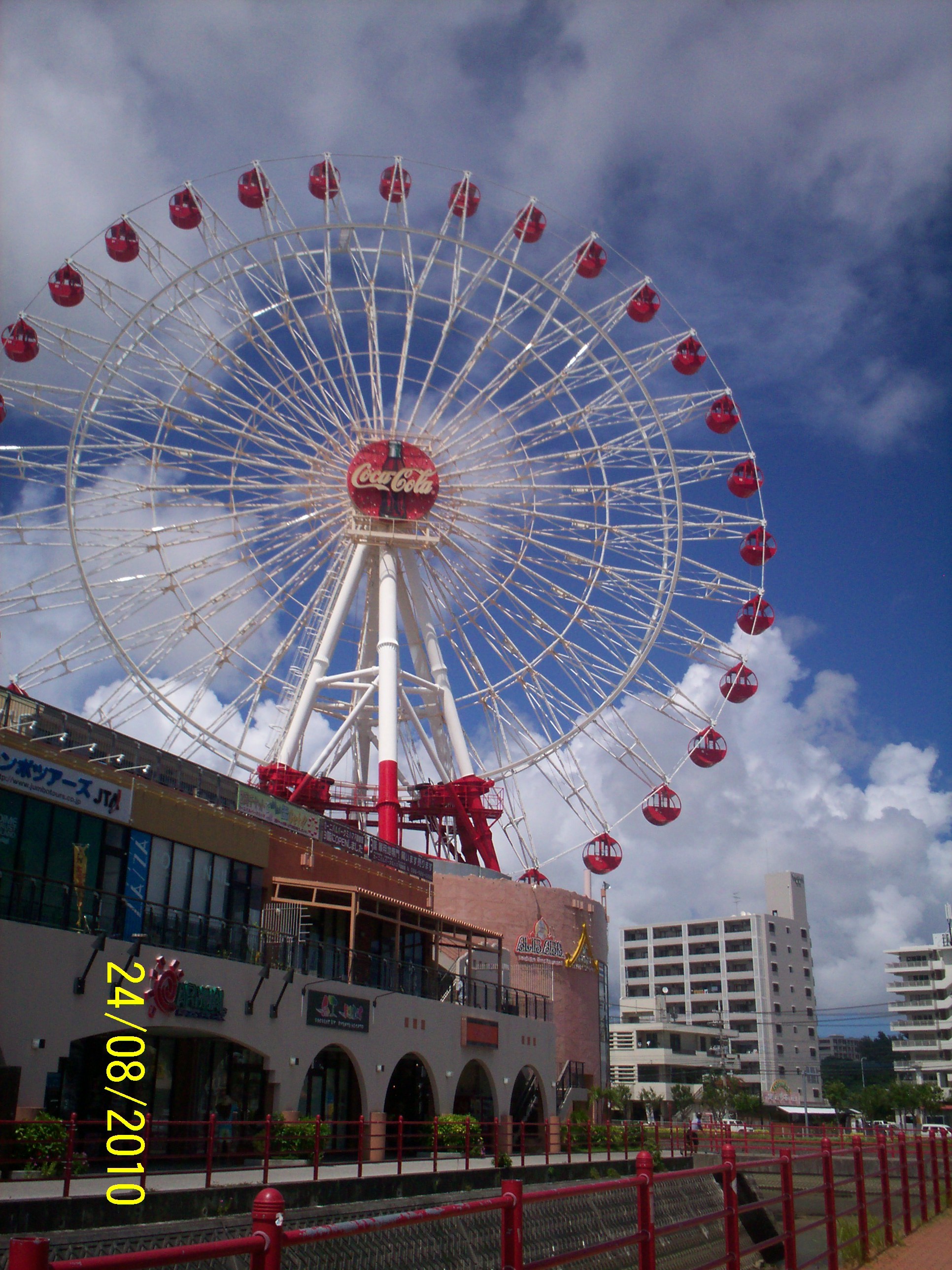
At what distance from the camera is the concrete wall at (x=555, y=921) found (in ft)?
138

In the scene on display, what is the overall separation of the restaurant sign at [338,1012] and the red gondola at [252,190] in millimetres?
26953

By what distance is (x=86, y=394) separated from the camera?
38.0 meters

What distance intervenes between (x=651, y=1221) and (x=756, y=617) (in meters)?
39.8

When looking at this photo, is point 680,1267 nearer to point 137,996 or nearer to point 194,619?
point 137,996

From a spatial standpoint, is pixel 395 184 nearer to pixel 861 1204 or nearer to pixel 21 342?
pixel 21 342

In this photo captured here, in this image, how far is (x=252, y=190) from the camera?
1569 inches

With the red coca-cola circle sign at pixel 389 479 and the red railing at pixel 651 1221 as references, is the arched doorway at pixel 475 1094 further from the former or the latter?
the red coca-cola circle sign at pixel 389 479

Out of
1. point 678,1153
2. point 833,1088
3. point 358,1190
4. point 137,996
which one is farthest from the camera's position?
point 833,1088

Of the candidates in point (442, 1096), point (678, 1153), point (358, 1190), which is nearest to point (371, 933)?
point (442, 1096)

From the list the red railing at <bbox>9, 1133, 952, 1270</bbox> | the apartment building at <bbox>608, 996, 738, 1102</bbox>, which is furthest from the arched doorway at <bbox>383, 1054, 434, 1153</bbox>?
the apartment building at <bbox>608, 996, 738, 1102</bbox>

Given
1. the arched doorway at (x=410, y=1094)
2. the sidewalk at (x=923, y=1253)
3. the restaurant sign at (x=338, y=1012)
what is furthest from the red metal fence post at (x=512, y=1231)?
the arched doorway at (x=410, y=1094)

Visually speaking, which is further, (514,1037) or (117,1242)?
(514,1037)

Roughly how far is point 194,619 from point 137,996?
909 inches

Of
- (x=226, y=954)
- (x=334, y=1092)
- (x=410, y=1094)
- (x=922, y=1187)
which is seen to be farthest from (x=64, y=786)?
(x=410, y=1094)
